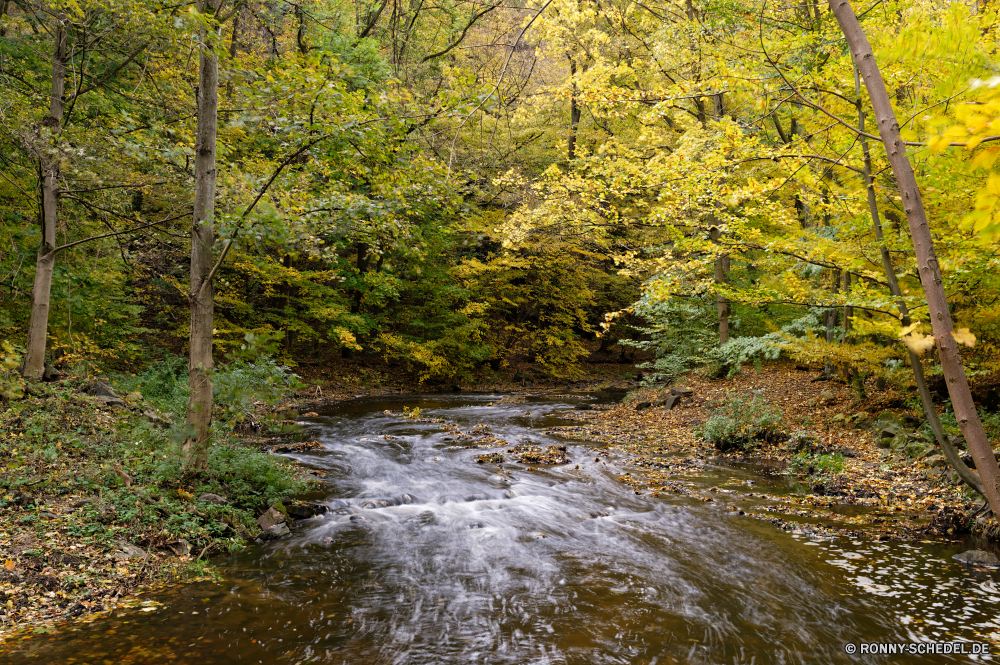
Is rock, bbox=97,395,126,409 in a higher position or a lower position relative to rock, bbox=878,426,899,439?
higher

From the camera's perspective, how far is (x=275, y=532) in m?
6.06

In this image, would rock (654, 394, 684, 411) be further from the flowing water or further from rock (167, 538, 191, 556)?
rock (167, 538, 191, 556)

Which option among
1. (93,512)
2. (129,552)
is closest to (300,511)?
(129,552)

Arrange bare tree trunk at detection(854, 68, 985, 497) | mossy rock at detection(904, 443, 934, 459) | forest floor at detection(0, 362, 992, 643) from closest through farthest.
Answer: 1. forest floor at detection(0, 362, 992, 643)
2. bare tree trunk at detection(854, 68, 985, 497)
3. mossy rock at detection(904, 443, 934, 459)

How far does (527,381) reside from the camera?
2141cm

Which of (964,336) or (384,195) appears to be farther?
(384,195)

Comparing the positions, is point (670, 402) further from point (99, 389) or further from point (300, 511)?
point (99, 389)

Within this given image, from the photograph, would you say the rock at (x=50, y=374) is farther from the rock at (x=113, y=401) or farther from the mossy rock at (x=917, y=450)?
the mossy rock at (x=917, y=450)

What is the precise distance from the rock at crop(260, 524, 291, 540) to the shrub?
25.6ft

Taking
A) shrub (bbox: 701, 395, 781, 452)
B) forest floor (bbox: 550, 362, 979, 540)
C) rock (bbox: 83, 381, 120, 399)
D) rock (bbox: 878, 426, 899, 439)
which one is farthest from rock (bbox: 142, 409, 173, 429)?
rock (bbox: 878, 426, 899, 439)

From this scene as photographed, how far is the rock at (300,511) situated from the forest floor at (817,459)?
4620 millimetres

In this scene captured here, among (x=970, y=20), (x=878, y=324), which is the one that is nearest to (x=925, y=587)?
(x=878, y=324)

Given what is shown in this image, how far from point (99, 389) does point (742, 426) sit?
1184 centimetres

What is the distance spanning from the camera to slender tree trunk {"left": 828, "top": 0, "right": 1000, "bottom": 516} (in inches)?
98.9
